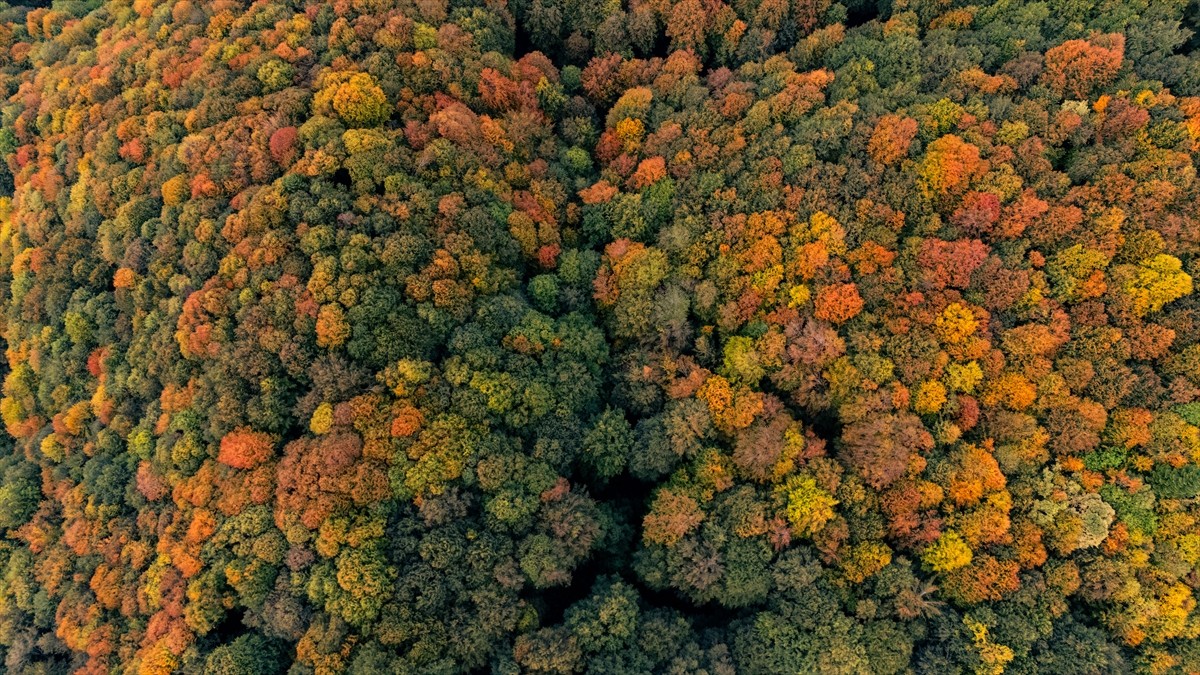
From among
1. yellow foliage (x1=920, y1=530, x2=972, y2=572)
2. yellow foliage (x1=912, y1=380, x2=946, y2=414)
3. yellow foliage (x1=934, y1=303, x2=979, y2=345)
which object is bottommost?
yellow foliage (x1=920, y1=530, x2=972, y2=572)

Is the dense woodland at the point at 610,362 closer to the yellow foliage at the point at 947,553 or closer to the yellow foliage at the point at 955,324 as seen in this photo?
the yellow foliage at the point at 955,324

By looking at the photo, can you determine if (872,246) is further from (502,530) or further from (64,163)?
(64,163)

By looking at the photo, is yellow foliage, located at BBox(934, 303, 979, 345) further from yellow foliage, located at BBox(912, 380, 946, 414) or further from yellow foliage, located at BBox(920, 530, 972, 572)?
yellow foliage, located at BBox(920, 530, 972, 572)

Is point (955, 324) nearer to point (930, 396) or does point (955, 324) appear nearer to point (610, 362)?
point (930, 396)

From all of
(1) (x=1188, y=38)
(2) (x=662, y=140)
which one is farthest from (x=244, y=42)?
(1) (x=1188, y=38)

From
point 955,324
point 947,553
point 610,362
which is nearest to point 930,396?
point 955,324

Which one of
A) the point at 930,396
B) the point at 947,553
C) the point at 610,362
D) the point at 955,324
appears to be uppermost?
the point at 955,324

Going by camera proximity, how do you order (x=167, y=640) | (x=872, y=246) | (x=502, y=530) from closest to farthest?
(x=167, y=640) → (x=502, y=530) → (x=872, y=246)

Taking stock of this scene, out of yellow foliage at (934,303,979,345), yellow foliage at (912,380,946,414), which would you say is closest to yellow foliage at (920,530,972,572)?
yellow foliage at (912,380,946,414)
